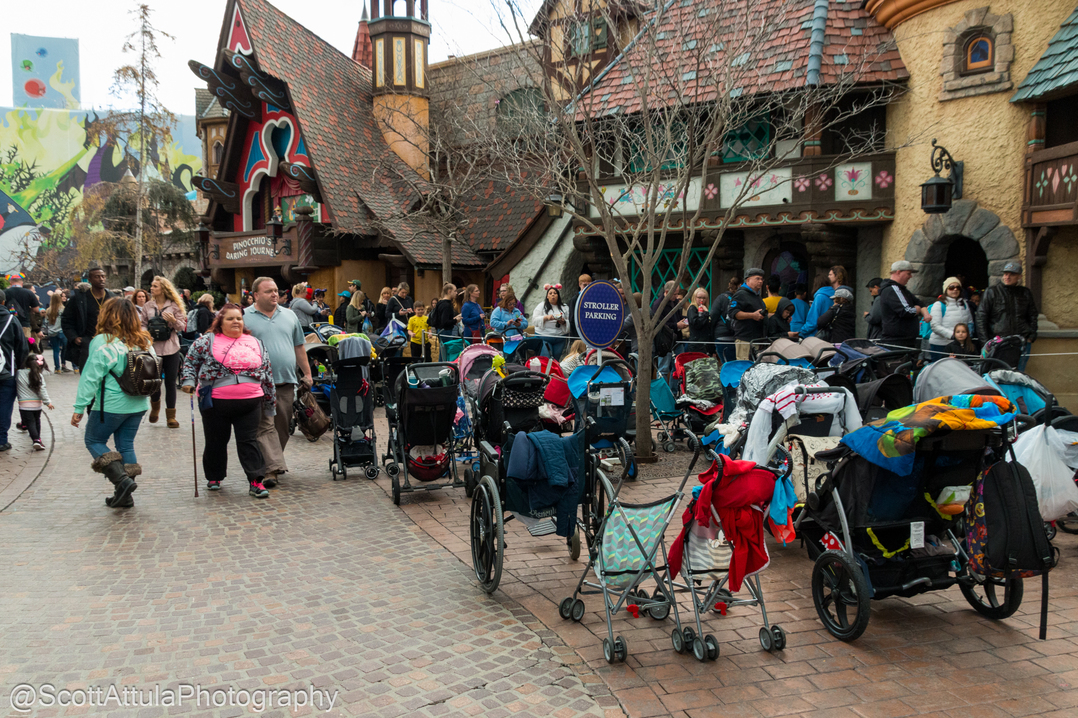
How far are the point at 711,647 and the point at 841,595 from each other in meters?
0.84

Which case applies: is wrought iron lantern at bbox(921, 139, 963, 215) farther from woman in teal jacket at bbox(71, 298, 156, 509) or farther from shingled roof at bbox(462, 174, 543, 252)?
shingled roof at bbox(462, 174, 543, 252)

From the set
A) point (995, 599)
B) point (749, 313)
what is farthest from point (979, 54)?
point (995, 599)

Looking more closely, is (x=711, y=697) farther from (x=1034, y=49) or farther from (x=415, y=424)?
(x=1034, y=49)

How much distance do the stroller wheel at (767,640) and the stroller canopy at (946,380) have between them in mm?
1979

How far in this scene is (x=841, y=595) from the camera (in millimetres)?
4426

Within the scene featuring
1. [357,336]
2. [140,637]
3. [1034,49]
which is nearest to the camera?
[140,637]

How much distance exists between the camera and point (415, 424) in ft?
24.4

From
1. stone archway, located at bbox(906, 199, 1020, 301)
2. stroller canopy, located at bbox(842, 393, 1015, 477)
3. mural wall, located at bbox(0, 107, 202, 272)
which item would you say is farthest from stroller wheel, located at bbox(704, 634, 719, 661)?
mural wall, located at bbox(0, 107, 202, 272)

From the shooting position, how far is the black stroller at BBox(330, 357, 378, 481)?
332 inches

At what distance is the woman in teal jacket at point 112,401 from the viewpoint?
23.1ft

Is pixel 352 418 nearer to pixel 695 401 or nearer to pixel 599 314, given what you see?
pixel 599 314

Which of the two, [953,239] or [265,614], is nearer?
[265,614]

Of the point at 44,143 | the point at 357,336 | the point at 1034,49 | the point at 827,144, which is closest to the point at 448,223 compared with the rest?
the point at 827,144

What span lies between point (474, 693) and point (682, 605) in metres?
1.49
